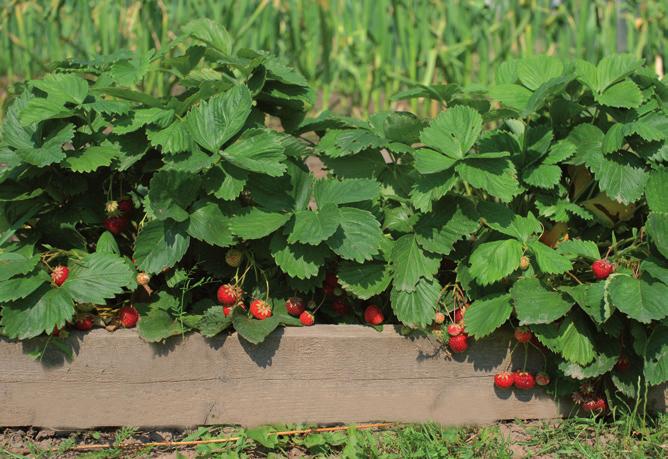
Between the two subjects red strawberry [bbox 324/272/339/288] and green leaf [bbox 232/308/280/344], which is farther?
red strawberry [bbox 324/272/339/288]

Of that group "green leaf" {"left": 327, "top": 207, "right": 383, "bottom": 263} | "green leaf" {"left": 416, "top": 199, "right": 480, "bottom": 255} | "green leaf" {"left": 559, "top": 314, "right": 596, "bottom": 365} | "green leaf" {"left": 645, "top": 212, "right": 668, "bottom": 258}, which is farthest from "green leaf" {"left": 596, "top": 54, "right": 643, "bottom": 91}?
"green leaf" {"left": 327, "top": 207, "right": 383, "bottom": 263}

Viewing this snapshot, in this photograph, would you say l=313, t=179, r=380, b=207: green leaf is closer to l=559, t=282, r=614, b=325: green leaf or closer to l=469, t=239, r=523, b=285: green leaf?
l=469, t=239, r=523, b=285: green leaf

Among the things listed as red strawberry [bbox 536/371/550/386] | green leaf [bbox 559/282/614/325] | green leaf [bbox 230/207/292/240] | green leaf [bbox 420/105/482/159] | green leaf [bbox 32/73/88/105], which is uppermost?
green leaf [bbox 420/105/482/159]

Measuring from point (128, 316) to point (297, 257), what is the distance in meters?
0.50

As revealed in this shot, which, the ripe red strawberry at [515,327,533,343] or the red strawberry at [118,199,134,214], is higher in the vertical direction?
the red strawberry at [118,199,134,214]

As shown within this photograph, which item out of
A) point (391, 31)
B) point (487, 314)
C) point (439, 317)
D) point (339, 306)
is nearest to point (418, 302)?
point (439, 317)

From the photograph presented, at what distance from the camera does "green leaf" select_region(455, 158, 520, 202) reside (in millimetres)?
1886

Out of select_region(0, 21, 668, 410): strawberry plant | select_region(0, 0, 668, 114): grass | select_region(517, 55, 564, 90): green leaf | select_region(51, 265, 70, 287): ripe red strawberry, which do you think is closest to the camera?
select_region(0, 21, 668, 410): strawberry plant

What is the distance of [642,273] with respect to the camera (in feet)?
6.50

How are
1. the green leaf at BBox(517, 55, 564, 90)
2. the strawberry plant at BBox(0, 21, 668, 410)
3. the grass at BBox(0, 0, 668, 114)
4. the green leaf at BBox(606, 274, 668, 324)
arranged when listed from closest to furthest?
1. the green leaf at BBox(606, 274, 668, 324)
2. the strawberry plant at BBox(0, 21, 668, 410)
3. the green leaf at BBox(517, 55, 564, 90)
4. the grass at BBox(0, 0, 668, 114)

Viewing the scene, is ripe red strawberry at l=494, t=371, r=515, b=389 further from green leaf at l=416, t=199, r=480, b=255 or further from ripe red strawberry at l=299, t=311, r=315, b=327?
ripe red strawberry at l=299, t=311, r=315, b=327

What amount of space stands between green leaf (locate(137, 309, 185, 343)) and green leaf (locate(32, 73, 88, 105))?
584 millimetres

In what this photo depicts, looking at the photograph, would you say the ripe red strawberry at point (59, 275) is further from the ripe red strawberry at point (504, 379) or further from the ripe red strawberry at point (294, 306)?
the ripe red strawberry at point (504, 379)

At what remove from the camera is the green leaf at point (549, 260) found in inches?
76.2
